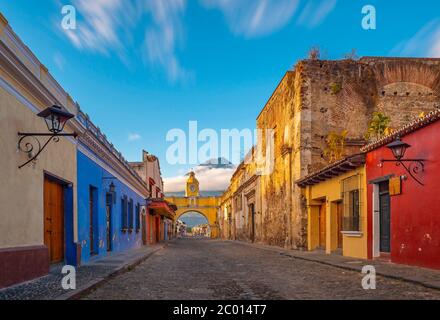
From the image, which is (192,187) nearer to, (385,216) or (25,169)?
(385,216)

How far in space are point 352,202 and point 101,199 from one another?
788cm

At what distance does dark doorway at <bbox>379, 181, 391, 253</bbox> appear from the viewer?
13219mm

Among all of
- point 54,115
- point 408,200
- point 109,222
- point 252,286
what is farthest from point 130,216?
point 252,286

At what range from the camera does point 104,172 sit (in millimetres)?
16938

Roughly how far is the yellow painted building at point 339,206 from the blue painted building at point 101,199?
Answer: 287 inches

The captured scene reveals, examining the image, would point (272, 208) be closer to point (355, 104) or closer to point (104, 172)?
point (355, 104)

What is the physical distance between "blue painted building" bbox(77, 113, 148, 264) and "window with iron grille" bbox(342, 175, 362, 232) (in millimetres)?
7608

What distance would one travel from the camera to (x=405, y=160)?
11.2 metres

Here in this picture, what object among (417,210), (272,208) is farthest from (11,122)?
(272,208)

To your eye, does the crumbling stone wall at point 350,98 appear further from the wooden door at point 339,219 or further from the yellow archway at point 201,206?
the yellow archway at point 201,206

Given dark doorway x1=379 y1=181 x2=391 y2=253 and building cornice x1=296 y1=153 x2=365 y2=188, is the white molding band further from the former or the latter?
dark doorway x1=379 y1=181 x2=391 y2=253

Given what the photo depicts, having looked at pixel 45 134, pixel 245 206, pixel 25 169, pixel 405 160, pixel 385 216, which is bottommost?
pixel 245 206

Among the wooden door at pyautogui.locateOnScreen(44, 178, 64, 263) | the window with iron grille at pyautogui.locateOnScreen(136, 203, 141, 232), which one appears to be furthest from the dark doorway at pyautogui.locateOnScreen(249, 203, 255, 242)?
the wooden door at pyautogui.locateOnScreen(44, 178, 64, 263)
